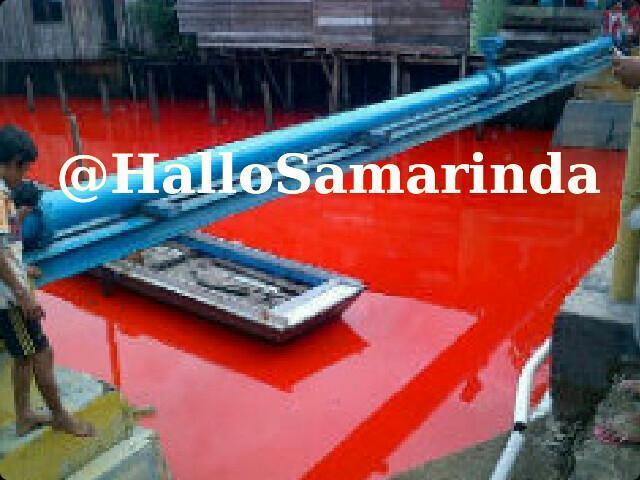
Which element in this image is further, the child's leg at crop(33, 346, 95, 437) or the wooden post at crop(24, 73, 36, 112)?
the wooden post at crop(24, 73, 36, 112)

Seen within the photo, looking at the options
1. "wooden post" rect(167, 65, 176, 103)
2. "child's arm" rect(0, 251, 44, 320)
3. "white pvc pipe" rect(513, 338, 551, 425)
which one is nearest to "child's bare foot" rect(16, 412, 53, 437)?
"child's arm" rect(0, 251, 44, 320)

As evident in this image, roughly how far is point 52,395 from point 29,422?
0.19m

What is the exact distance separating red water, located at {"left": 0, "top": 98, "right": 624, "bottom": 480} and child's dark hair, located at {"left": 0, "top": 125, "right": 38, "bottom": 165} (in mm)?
2968

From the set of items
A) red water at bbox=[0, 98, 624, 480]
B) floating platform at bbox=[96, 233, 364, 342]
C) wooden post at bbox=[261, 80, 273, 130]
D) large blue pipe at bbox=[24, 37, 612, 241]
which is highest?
large blue pipe at bbox=[24, 37, 612, 241]

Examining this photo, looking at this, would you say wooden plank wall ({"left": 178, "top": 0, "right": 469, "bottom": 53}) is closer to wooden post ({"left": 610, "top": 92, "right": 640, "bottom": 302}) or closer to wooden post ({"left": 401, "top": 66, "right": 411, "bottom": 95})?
wooden post ({"left": 401, "top": 66, "right": 411, "bottom": 95})

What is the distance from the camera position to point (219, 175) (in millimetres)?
4613

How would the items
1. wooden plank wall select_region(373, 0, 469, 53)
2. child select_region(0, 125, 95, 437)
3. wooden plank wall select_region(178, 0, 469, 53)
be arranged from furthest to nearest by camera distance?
wooden plank wall select_region(178, 0, 469, 53) < wooden plank wall select_region(373, 0, 469, 53) < child select_region(0, 125, 95, 437)

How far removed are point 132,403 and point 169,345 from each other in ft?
3.48

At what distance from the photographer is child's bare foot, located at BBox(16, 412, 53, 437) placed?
3307 millimetres

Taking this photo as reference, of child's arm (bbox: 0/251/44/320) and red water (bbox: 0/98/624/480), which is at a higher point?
child's arm (bbox: 0/251/44/320)

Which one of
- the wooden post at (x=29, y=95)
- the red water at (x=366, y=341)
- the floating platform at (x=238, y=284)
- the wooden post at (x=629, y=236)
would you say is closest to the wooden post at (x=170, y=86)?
the wooden post at (x=29, y=95)

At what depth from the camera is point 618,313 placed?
3248 mm

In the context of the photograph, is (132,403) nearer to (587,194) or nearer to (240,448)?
(240,448)

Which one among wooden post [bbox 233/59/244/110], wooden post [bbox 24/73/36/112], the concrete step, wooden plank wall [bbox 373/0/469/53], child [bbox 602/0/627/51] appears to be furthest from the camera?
wooden post [bbox 24/73/36/112]
